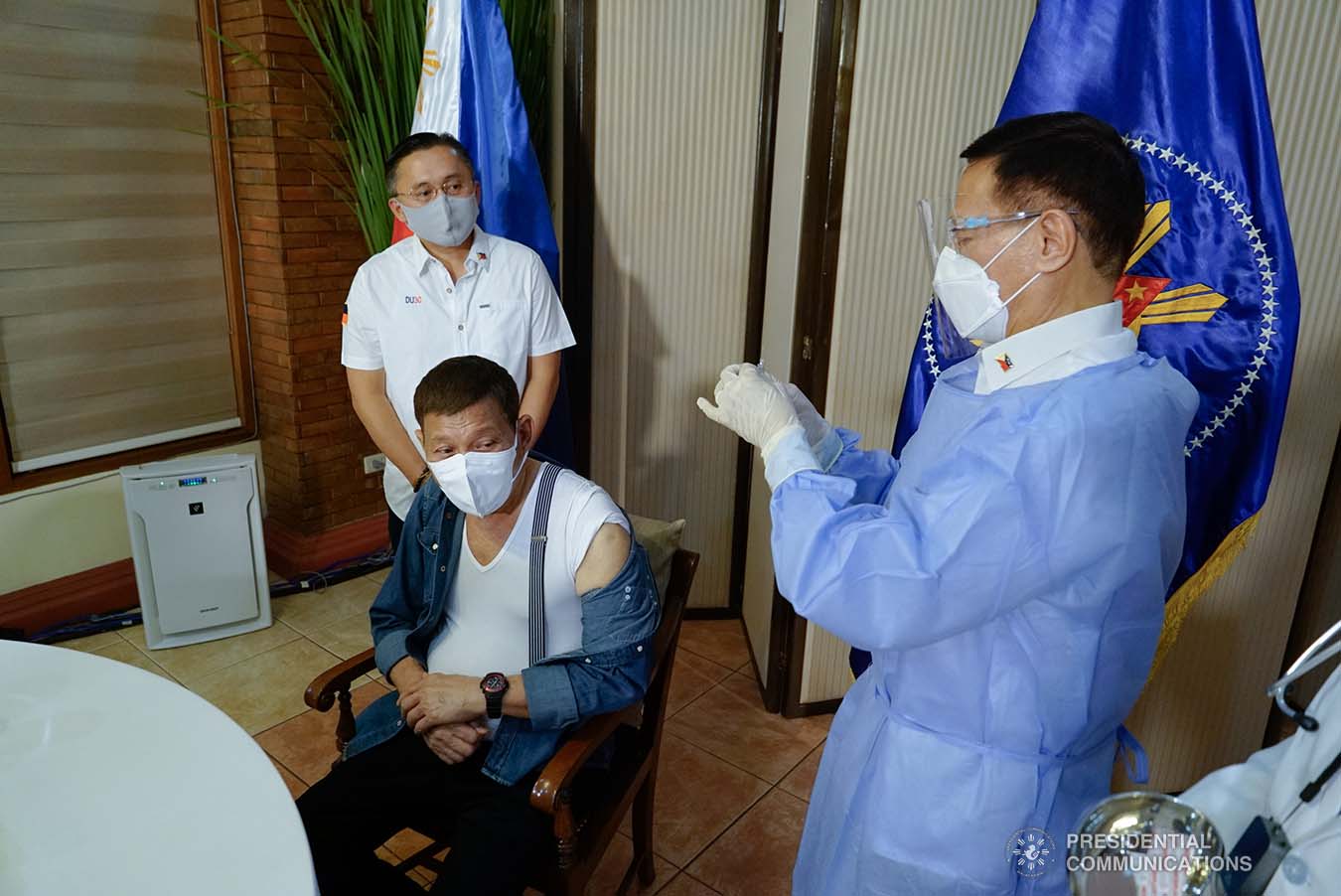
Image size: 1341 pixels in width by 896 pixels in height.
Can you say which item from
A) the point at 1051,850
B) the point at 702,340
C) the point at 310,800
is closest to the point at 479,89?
the point at 702,340

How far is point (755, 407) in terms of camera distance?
4.14ft

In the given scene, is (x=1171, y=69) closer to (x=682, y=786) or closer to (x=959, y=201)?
(x=959, y=201)

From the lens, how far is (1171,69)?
5.43 ft

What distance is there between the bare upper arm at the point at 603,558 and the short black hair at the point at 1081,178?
0.87 m

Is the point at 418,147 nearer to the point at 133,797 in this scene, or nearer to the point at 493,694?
the point at 493,694

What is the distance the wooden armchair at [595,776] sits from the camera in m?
1.51

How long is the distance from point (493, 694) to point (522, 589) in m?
0.19

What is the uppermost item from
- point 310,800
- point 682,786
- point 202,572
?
point 310,800

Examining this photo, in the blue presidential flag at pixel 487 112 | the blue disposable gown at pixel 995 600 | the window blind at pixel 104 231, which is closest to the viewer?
the blue disposable gown at pixel 995 600

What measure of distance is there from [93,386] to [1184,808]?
3.73 meters

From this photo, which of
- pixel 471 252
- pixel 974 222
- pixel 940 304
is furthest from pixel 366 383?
pixel 974 222

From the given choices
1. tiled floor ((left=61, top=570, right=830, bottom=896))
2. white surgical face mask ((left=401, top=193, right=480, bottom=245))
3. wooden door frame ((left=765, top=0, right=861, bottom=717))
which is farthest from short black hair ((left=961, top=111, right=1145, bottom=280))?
tiled floor ((left=61, top=570, right=830, bottom=896))

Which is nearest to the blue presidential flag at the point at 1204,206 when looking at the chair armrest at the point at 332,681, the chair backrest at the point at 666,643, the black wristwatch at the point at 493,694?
the chair backrest at the point at 666,643

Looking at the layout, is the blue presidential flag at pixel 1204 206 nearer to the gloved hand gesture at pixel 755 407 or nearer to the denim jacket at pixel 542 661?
the gloved hand gesture at pixel 755 407
